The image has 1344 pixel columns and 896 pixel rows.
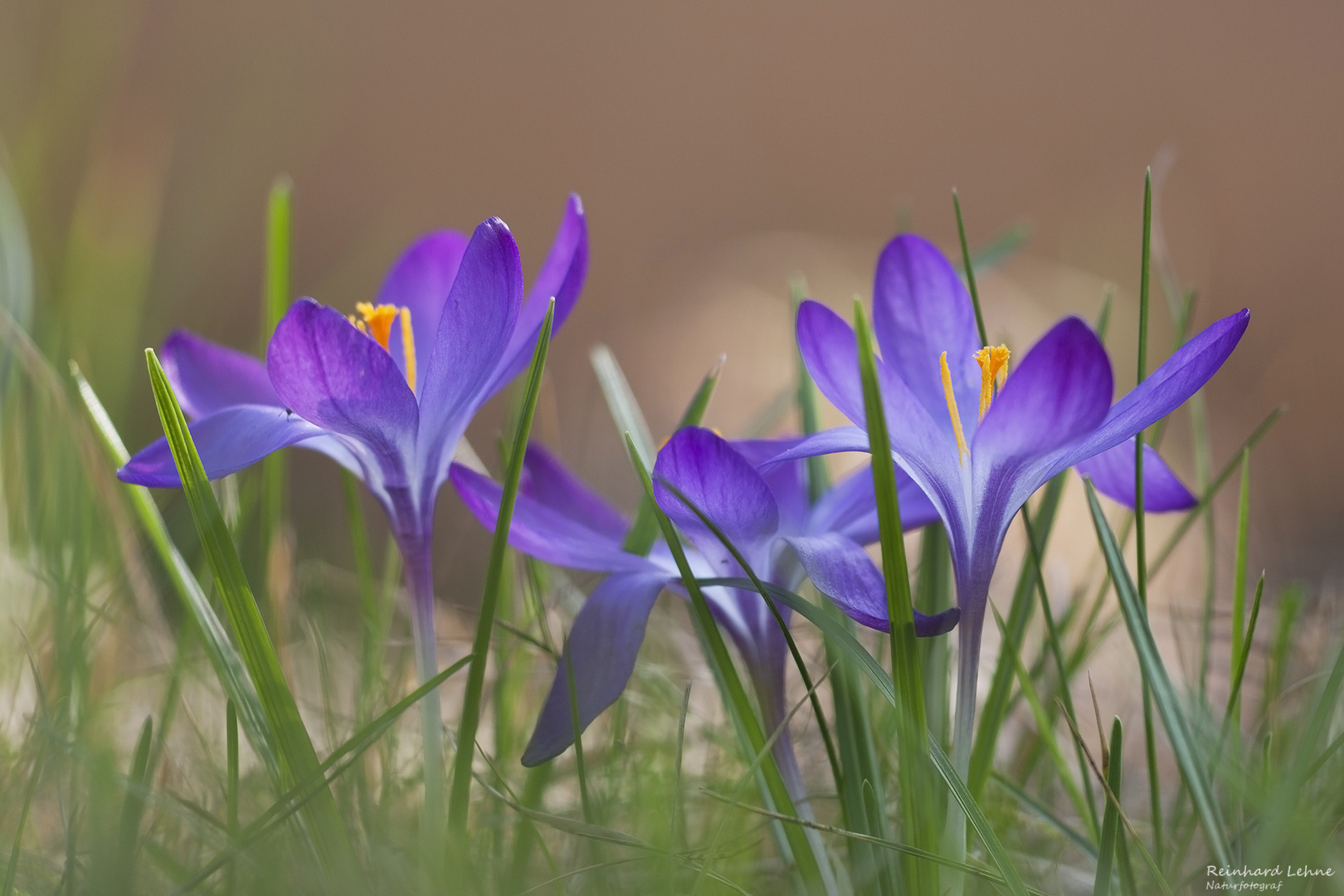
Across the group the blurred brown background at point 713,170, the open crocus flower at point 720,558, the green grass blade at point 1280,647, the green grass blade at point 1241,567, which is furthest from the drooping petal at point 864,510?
the blurred brown background at point 713,170

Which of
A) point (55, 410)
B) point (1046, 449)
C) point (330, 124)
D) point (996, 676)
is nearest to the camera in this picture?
point (1046, 449)

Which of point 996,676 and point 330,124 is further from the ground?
point 330,124

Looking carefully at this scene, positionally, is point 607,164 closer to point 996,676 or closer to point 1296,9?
A: point 1296,9

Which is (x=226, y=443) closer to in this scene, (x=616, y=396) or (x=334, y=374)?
(x=334, y=374)

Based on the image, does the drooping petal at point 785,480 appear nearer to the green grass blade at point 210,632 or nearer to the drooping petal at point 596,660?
the drooping petal at point 596,660

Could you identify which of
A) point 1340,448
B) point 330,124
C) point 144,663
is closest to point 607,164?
point 330,124

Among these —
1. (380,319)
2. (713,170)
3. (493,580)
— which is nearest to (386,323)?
(380,319)
